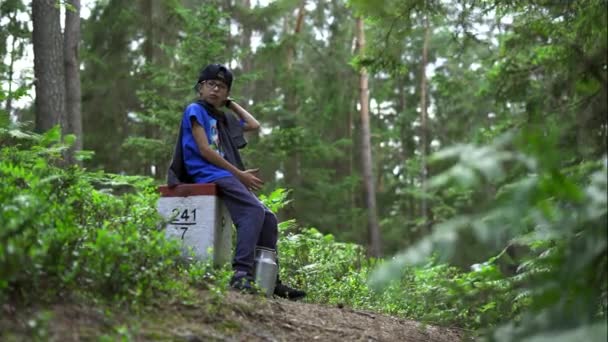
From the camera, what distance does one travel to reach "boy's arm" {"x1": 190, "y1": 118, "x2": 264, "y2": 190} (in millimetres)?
5508

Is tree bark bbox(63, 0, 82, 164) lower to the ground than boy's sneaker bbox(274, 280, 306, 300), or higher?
higher

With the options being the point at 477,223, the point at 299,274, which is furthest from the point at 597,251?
the point at 299,274

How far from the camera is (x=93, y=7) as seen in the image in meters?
19.7

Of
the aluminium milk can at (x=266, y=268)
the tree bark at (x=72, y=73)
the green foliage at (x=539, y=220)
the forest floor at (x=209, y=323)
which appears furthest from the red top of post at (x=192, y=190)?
the tree bark at (x=72, y=73)

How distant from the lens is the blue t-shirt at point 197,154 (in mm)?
5594

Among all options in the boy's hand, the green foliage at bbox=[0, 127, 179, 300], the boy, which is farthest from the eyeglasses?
the green foliage at bbox=[0, 127, 179, 300]

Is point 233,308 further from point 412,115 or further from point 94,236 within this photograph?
point 412,115

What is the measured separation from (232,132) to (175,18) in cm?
1414

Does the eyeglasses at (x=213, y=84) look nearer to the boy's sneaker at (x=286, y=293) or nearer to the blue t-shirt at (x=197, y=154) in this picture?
the blue t-shirt at (x=197, y=154)

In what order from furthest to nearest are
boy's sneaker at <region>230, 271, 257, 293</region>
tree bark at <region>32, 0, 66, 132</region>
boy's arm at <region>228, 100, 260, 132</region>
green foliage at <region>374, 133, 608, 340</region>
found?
tree bark at <region>32, 0, 66, 132</region> < boy's arm at <region>228, 100, 260, 132</region> < boy's sneaker at <region>230, 271, 257, 293</region> < green foliage at <region>374, 133, 608, 340</region>

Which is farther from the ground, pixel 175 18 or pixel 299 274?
pixel 175 18

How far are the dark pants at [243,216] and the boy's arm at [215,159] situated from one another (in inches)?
2.4

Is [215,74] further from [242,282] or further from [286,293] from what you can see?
[286,293]

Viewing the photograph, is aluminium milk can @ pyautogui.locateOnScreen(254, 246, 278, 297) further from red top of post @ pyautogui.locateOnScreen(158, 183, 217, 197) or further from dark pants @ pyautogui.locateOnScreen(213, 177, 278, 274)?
red top of post @ pyautogui.locateOnScreen(158, 183, 217, 197)
